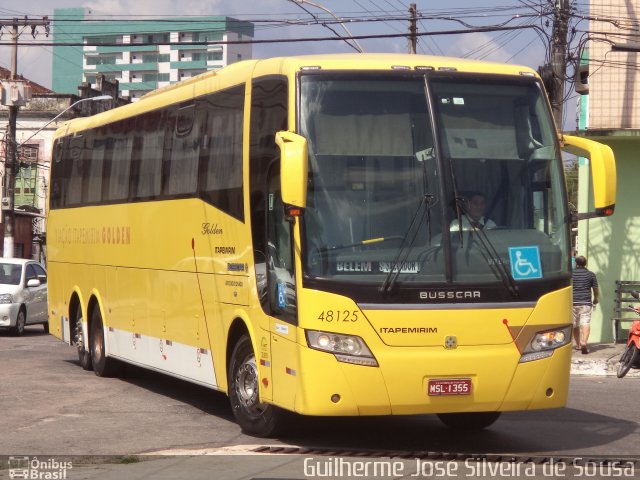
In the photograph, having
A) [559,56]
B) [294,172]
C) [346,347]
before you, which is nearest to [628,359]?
[559,56]

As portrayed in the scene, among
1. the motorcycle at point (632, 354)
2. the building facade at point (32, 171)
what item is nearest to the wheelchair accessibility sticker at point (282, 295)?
the motorcycle at point (632, 354)

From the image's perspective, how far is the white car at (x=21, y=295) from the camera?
26562 mm

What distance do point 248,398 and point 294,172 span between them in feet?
9.12

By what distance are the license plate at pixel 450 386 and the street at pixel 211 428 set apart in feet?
2.31

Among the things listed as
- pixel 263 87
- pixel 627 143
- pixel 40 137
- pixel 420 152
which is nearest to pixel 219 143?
pixel 263 87

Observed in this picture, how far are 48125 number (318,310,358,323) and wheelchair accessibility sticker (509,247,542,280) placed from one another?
1.41 m

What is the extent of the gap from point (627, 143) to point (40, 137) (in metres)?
42.5

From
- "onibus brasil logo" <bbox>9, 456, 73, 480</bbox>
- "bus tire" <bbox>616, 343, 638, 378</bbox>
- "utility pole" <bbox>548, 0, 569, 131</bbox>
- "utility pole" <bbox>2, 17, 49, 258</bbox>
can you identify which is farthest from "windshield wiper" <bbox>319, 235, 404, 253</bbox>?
"utility pole" <bbox>2, 17, 49, 258</bbox>

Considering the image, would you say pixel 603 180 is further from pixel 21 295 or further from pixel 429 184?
pixel 21 295

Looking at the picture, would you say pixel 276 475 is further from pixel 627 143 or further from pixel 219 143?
pixel 627 143

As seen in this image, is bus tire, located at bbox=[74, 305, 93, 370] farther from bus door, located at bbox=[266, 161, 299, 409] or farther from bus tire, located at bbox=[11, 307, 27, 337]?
bus tire, located at bbox=[11, 307, 27, 337]

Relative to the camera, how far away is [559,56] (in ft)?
76.1

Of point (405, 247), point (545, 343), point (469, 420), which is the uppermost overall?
point (405, 247)

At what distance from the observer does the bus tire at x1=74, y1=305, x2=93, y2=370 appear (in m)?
18.1
